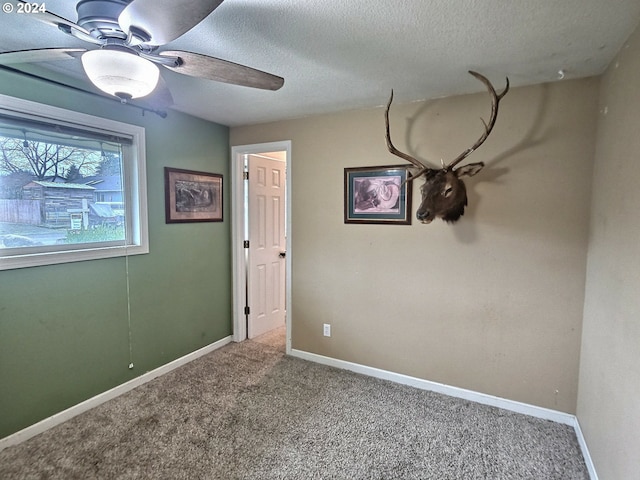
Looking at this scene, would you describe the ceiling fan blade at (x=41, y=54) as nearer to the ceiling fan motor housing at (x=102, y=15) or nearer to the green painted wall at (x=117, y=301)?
the ceiling fan motor housing at (x=102, y=15)

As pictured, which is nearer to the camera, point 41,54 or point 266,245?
point 41,54

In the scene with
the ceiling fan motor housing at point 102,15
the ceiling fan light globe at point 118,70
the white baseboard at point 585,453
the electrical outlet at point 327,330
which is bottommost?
the white baseboard at point 585,453

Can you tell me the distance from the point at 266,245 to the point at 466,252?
2.22 metres

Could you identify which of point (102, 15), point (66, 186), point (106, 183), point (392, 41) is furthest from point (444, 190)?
point (66, 186)

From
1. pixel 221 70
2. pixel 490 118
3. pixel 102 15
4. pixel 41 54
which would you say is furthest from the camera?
pixel 490 118

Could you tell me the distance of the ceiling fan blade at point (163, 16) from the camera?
3.39 feet

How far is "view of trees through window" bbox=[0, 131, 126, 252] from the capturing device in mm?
2059

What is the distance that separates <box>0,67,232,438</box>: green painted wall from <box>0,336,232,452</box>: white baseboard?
4cm

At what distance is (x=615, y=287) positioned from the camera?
168cm

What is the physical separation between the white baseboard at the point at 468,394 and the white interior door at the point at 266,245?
2.57 ft

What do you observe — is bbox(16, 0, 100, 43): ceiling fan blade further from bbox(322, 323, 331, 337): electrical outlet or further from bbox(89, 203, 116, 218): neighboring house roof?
bbox(322, 323, 331, 337): electrical outlet

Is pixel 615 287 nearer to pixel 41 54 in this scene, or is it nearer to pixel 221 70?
pixel 221 70

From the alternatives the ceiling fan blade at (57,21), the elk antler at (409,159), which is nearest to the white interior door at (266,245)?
the elk antler at (409,159)

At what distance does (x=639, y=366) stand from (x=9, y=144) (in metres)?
3.43
